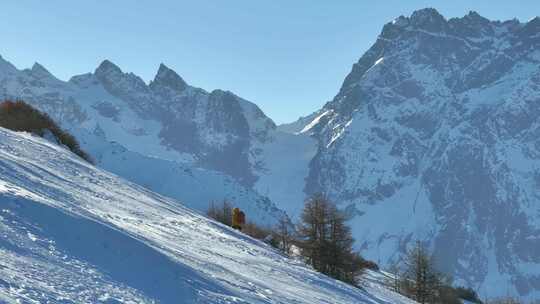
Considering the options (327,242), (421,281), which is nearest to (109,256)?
(327,242)

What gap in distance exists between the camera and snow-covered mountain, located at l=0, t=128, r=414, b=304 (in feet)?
34.4

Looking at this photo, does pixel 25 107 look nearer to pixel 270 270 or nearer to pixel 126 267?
pixel 270 270

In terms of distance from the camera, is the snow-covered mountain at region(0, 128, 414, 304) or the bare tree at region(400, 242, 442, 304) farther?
the bare tree at region(400, 242, 442, 304)

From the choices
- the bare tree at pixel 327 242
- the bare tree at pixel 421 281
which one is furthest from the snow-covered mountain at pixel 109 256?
the bare tree at pixel 421 281

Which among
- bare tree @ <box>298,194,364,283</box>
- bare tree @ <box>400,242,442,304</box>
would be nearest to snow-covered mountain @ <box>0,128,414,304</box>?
bare tree @ <box>298,194,364,283</box>

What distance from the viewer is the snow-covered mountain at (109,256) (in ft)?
34.4

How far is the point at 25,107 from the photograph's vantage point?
37281 millimetres

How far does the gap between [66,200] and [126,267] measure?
4.49 meters

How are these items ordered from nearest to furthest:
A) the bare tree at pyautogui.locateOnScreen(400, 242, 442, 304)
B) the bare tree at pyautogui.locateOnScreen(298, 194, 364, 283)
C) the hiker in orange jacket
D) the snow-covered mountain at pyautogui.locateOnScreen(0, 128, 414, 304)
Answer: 1. the snow-covered mountain at pyautogui.locateOnScreen(0, 128, 414, 304)
2. the bare tree at pyautogui.locateOnScreen(298, 194, 364, 283)
3. the hiker in orange jacket
4. the bare tree at pyautogui.locateOnScreen(400, 242, 442, 304)

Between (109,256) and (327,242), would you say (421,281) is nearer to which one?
(327,242)

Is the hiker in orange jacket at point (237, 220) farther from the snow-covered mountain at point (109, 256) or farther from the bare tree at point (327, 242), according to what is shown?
the snow-covered mountain at point (109, 256)

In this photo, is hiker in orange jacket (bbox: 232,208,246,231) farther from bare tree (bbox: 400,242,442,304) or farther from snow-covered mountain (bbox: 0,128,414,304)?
bare tree (bbox: 400,242,442,304)

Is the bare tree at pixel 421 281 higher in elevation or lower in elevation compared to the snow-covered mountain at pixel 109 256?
higher

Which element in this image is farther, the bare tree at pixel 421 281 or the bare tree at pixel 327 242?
the bare tree at pixel 421 281
